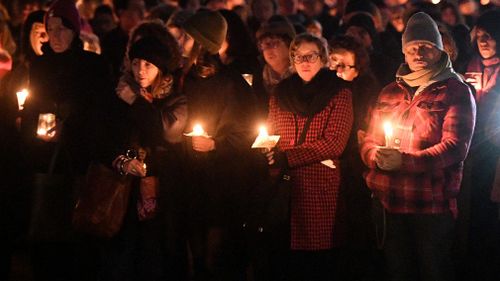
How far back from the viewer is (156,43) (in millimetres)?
5465

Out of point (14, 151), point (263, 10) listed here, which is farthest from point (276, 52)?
point (263, 10)

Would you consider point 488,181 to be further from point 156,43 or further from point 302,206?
point 156,43

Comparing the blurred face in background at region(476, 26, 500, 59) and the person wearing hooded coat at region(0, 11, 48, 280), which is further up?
the blurred face in background at region(476, 26, 500, 59)

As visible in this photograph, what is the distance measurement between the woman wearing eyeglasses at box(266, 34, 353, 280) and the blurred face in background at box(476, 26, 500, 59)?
1558 mm

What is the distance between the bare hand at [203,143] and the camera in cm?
533

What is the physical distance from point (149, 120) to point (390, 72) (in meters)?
2.69

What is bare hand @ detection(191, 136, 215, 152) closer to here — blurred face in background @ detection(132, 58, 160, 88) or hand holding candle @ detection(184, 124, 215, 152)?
hand holding candle @ detection(184, 124, 215, 152)

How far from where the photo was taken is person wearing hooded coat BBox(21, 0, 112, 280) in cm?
564

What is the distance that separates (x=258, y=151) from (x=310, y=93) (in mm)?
545

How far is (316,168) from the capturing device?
5.47m

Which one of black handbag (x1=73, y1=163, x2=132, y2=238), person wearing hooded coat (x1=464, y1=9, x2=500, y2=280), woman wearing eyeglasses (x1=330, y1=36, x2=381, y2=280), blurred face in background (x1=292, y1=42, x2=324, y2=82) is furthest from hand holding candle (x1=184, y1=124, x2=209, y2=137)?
person wearing hooded coat (x1=464, y1=9, x2=500, y2=280)

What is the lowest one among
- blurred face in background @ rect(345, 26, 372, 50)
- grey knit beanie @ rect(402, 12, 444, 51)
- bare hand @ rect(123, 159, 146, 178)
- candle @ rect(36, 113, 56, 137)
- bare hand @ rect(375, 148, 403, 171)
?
bare hand @ rect(123, 159, 146, 178)

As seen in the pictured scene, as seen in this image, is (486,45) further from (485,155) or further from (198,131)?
(198,131)

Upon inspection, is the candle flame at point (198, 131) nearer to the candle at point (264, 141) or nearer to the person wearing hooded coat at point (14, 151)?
the candle at point (264, 141)
